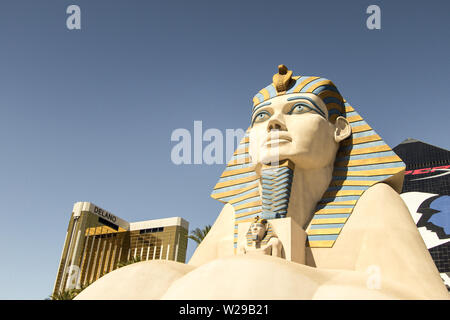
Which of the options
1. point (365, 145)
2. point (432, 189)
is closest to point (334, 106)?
point (365, 145)

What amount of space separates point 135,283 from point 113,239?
38339 mm

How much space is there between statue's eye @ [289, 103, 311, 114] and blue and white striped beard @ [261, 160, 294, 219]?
75cm

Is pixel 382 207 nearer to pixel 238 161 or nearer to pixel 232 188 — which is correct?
pixel 232 188

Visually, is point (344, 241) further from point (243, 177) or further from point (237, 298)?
point (237, 298)

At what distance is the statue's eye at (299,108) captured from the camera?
5.71 m

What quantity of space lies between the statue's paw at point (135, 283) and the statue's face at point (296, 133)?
229cm

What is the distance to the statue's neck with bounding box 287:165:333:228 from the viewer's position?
5473 mm

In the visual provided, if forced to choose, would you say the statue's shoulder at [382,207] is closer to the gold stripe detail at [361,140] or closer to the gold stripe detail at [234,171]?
the gold stripe detail at [361,140]

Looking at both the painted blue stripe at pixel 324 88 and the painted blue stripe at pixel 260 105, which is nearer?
the painted blue stripe at pixel 324 88

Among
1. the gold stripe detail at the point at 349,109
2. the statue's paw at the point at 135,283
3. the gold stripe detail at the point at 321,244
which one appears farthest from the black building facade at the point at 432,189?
the statue's paw at the point at 135,283

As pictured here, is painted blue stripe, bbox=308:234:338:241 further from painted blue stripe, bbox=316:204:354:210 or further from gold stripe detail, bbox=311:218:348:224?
painted blue stripe, bbox=316:204:354:210

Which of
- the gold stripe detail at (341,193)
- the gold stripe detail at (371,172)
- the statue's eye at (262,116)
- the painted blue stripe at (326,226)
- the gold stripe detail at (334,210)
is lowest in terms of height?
the painted blue stripe at (326,226)
